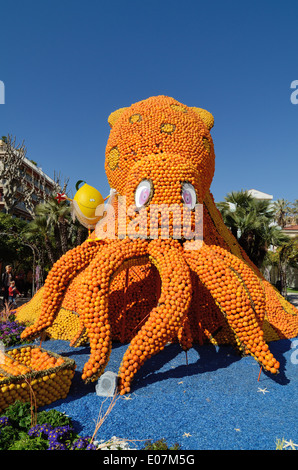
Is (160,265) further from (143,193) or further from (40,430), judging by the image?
(40,430)

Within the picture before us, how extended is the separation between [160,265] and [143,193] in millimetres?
1537

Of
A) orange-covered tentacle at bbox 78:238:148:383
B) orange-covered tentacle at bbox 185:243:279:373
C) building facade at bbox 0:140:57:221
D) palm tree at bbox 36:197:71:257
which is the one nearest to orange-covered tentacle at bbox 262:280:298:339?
orange-covered tentacle at bbox 185:243:279:373

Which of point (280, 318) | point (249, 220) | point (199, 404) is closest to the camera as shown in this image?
point (199, 404)

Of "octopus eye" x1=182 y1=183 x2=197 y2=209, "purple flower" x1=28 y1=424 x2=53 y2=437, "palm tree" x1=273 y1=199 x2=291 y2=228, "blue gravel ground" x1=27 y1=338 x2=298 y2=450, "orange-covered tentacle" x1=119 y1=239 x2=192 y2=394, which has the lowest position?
"blue gravel ground" x1=27 y1=338 x2=298 y2=450

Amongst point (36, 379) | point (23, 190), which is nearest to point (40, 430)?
point (36, 379)

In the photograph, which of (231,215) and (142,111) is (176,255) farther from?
(231,215)

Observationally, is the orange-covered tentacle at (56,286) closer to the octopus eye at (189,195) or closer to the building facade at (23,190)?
the octopus eye at (189,195)

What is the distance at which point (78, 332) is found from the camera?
23.6 feet

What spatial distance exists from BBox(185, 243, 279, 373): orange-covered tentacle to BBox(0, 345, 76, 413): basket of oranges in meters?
2.70

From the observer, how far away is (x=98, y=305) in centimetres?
502

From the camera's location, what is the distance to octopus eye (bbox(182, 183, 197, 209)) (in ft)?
19.9

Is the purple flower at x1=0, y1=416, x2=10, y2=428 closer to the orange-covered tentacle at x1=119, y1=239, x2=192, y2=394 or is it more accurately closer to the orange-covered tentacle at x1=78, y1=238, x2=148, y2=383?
the orange-covered tentacle at x1=78, y1=238, x2=148, y2=383
